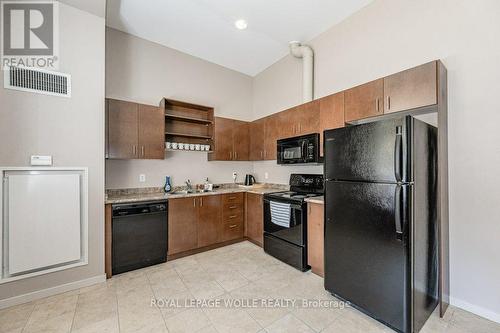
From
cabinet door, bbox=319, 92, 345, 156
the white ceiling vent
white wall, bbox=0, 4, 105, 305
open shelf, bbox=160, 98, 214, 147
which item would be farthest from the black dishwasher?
cabinet door, bbox=319, 92, 345, 156

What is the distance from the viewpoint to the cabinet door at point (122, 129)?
9.14ft

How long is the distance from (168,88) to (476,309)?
460cm

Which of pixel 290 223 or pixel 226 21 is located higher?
pixel 226 21

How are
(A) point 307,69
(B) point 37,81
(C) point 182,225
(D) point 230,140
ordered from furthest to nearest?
(D) point 230,140, (A) point 307,69, (C) point 182,225, (B) point 37,81

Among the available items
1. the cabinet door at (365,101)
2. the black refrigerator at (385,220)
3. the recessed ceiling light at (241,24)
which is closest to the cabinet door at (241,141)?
the recessed ceiling light at (241,24)

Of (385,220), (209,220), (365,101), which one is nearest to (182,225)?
(209,220)

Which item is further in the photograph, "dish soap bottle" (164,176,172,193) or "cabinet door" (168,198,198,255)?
"dish soap bottle" (164,176,172,193)

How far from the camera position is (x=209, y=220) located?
132 inches

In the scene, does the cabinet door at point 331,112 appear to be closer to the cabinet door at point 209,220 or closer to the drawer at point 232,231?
the cabinet door at point 209,220

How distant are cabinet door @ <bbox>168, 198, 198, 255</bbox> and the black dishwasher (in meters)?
0.08

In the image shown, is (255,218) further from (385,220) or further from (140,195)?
(385,220)

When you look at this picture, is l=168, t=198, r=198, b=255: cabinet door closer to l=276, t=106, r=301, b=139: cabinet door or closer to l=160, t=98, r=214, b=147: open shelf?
l=160, t=98, r=214, b=147: open shelf

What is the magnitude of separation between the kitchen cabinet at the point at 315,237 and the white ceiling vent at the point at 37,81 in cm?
308

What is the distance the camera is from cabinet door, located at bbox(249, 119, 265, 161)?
3994 millimetres
